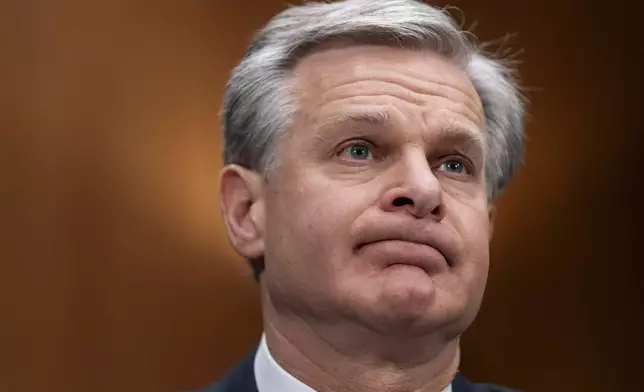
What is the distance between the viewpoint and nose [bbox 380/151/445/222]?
2.65ft

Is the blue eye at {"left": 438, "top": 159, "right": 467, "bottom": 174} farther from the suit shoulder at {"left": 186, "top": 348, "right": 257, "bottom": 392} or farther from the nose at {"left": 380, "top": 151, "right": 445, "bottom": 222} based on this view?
the suit shoulder at {"left": 186, "top": 348, "right": 257, "bottom": 392}

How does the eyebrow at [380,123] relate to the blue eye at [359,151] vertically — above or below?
above

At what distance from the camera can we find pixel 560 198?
4.49 feet

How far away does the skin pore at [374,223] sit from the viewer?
31.7 inches

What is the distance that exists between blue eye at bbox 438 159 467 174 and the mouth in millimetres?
123

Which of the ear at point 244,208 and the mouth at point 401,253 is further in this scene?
the ear at point 244,208

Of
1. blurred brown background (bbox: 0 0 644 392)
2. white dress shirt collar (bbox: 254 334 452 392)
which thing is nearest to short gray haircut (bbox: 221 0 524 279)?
white dress shirt collar (bbox: 254 334 452 392)

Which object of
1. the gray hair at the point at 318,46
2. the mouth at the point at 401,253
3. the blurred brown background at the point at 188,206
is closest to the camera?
the mouth at the point at 401,253

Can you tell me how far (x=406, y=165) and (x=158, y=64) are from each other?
594mm

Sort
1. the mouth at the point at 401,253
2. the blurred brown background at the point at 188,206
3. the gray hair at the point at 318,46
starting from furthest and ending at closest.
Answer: the blurred brown background at the point at 188,206 → the gray hair at the point at 318,46 → the mouth at the point at 401,253

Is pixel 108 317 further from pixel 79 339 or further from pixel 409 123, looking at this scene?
pixel 409 123

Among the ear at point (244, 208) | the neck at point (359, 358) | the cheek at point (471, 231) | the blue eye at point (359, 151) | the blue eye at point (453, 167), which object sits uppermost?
the blue eye at point (359, 151)

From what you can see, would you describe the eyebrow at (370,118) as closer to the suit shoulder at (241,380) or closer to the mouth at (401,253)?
the mouth at (401,253)

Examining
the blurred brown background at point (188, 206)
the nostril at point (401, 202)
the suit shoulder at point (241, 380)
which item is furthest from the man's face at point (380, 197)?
the blurred brown background at point (188, 206)
